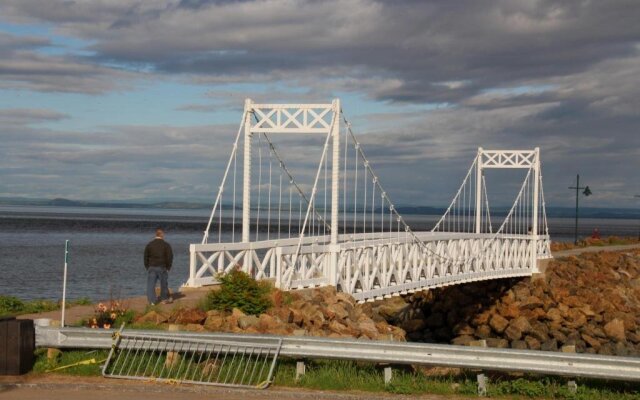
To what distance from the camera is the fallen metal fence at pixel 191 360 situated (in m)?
11.7

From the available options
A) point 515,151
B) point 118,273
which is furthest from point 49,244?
point 515,151

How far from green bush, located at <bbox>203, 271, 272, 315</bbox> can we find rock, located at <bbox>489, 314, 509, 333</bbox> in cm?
2200

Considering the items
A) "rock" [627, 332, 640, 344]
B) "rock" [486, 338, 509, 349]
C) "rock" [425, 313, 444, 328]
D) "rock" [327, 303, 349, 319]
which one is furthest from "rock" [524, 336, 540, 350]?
"rock" [327, 303, 349, 319]

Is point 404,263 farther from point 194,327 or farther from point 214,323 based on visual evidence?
point 194,327

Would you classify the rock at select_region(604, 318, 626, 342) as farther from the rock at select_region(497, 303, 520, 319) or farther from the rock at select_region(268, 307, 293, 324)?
the rock at select_region(268, 307, 293, 324)

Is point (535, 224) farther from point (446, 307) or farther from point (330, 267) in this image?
point (330, 267)

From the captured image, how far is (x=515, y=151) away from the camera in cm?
4703

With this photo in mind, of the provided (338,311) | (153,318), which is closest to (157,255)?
(338,311)

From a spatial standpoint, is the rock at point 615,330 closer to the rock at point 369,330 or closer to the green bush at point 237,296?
the rock at point 369,330

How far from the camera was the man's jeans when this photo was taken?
19906 mm

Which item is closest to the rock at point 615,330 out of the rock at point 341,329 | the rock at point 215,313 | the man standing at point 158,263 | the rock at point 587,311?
the rock at point 587,311

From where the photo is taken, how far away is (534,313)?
39.6 meters

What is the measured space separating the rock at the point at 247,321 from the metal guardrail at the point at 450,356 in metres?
3.76

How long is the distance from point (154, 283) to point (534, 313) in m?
23.1
